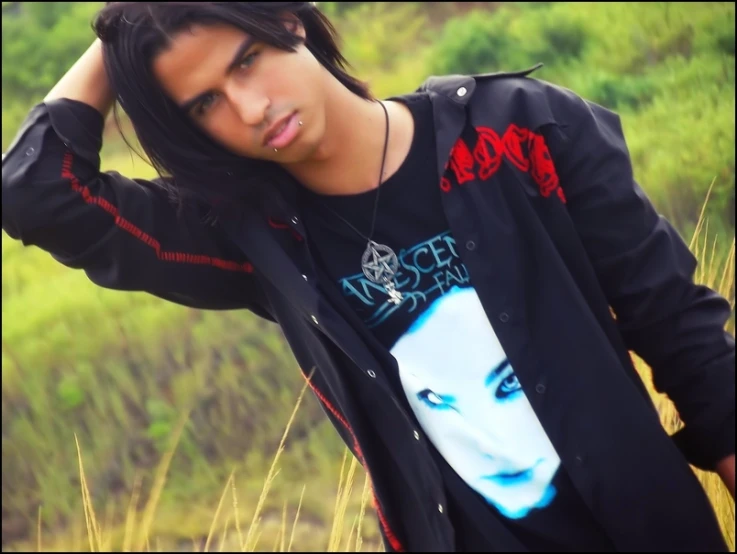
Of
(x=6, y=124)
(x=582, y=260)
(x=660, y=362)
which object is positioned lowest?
(x=6, y=124)

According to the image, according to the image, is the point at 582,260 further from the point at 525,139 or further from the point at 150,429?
the point at 150,429

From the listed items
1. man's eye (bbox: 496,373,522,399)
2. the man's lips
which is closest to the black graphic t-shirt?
man's eye (bbox: 496,373,522,399)

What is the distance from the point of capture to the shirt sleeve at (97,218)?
Answer: 3.13 ft

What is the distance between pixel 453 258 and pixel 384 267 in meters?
0.08

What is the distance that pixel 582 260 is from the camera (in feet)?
2.91

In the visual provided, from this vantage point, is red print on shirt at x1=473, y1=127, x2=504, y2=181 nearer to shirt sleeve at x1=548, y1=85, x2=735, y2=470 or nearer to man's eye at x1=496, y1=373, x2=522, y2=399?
shirt sleeve at x1=548, y1=85, x2=735, y2=470

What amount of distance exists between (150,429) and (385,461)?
176 centimetres

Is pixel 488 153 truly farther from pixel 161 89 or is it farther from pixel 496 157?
pixel 161 89

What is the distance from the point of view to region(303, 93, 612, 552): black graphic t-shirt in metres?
0.89

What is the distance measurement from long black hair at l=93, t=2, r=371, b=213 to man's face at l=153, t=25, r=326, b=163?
0.04ft

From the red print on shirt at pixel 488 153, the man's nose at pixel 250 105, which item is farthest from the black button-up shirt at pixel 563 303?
the man's nose at pixel 250 105

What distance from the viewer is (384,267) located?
3.03 ft

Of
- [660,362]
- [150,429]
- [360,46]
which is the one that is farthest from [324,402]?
[360,46]

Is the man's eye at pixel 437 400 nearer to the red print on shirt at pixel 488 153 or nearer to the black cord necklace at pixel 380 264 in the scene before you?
the black cord necklace at pixel 380 264
